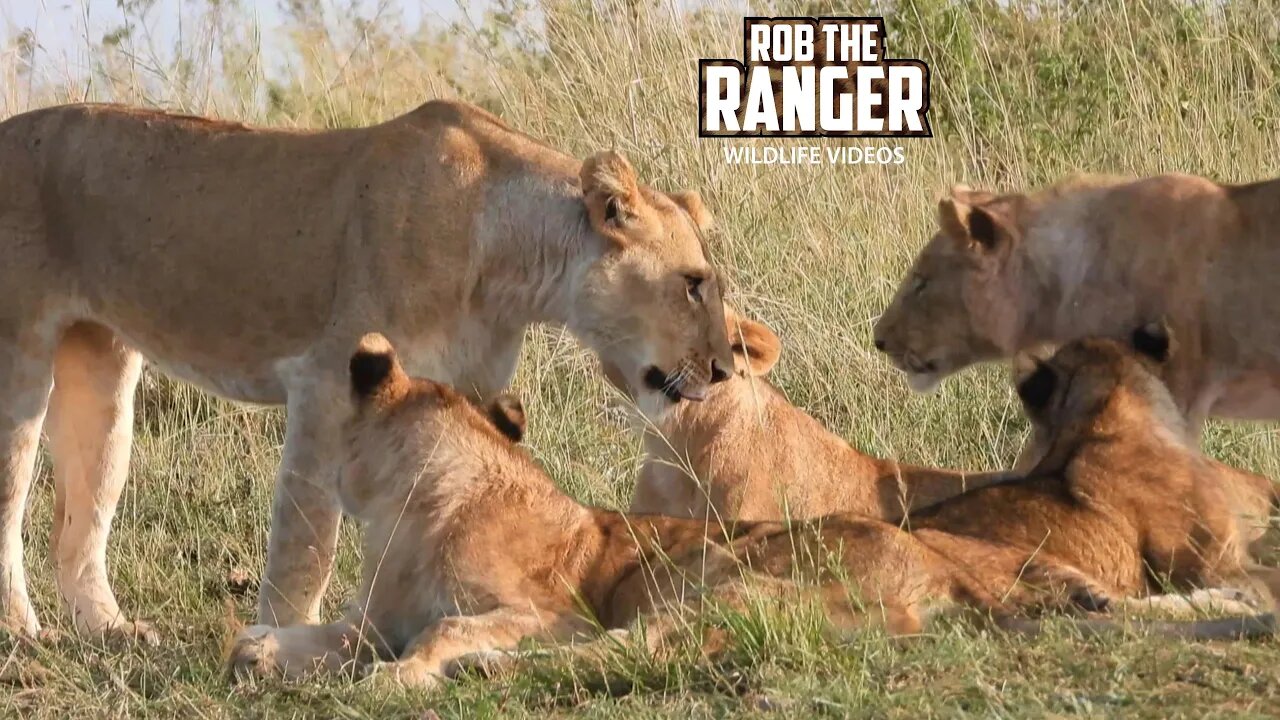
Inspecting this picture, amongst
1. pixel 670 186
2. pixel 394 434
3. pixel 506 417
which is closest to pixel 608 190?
pixel 506 417

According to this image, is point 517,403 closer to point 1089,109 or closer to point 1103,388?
point 1103,388

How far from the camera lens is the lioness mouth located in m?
5.89

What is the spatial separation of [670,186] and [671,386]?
3076 millimetres

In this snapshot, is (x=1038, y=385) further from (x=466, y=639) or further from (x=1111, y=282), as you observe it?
(x=466, y=639)

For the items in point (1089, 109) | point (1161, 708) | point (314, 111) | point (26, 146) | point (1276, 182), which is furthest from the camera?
point (314, 111)

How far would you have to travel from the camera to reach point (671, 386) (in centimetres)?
592

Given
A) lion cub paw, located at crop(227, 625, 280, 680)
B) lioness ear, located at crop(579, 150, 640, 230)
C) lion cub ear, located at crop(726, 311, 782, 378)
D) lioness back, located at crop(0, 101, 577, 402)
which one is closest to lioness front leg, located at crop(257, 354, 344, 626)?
lioness back, located at crop(0, 101, 577, 402)

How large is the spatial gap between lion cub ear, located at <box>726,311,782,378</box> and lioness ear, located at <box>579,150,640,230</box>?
470 millimetres

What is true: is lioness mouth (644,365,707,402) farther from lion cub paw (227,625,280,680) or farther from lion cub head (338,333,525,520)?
lion cub paw (227,625,280,680)

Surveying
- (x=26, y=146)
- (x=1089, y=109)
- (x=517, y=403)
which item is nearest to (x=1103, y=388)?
(x=517, y=403)

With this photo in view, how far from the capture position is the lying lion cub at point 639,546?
438cm

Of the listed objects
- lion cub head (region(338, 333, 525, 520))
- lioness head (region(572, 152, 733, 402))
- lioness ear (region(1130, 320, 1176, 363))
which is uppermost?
lioness head (region(572, 152, 733, 402))

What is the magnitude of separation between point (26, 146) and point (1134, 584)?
373 cm

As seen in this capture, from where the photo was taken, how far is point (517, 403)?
5.09 m
